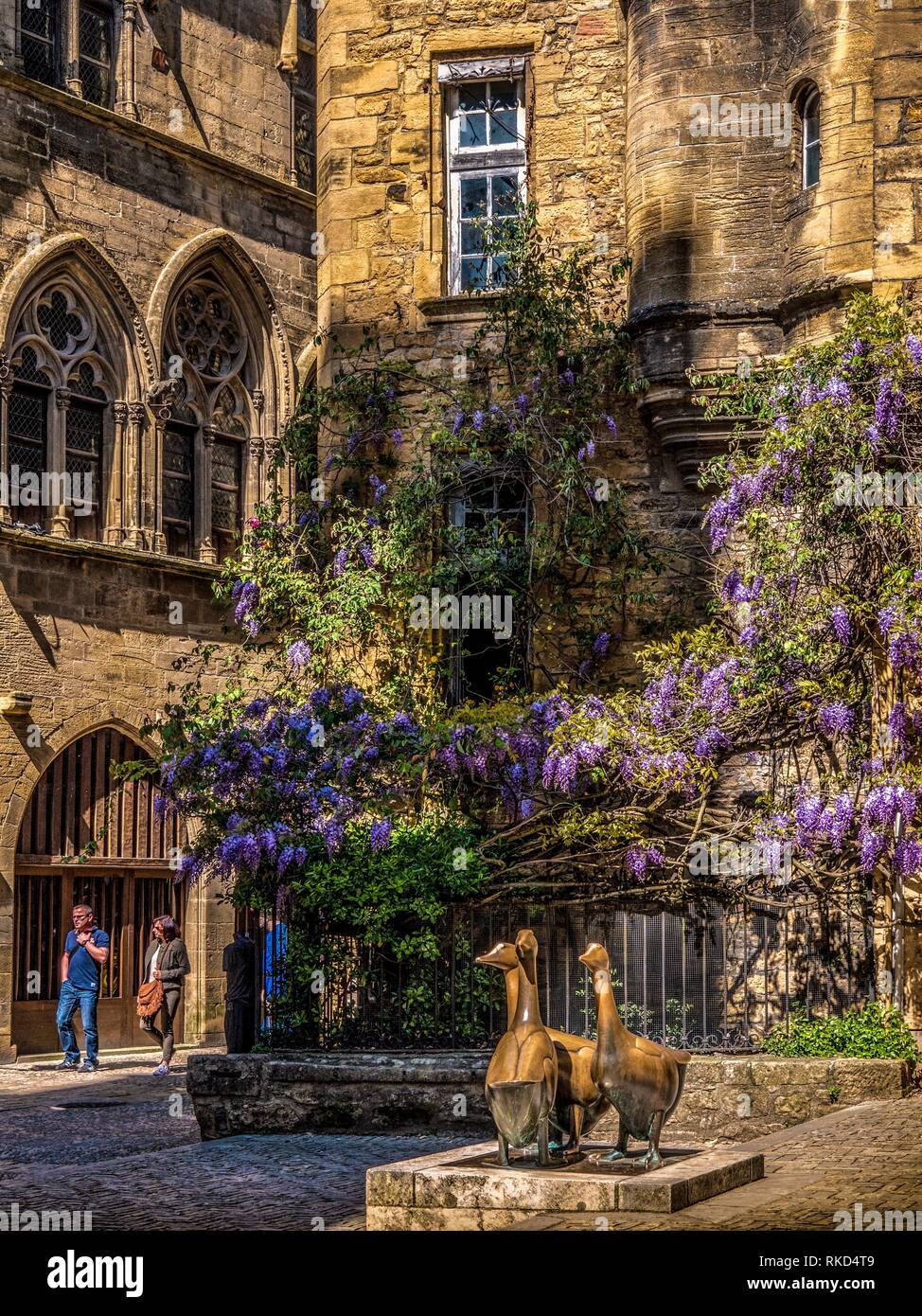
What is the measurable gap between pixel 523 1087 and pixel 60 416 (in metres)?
17.3

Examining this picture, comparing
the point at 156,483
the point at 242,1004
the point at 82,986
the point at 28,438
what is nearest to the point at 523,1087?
the point at 242,1004

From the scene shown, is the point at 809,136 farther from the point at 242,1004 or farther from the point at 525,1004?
the point at 525,1004

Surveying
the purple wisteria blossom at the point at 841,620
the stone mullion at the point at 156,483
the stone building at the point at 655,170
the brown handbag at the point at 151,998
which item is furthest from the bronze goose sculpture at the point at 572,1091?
the stone mullion at the point at 156,483

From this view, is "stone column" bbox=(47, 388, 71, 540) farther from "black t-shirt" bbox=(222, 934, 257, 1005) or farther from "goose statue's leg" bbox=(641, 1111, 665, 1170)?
"goose statue's leg" bbox=(641, 1111, 665, 1170)

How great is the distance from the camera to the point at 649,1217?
7.64 m

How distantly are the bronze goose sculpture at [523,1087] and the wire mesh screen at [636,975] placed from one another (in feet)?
15.0

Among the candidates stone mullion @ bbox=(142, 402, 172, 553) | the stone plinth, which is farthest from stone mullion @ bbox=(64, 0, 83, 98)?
the stone plinth

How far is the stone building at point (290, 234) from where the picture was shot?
16.2m

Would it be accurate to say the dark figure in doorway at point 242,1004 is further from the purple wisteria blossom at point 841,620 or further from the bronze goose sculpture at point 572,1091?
the bronze goose sculpture at point 572,1091

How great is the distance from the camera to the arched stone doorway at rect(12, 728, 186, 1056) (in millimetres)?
22531

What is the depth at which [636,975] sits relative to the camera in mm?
13188

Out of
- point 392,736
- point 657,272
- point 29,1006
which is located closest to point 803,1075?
point 392,736

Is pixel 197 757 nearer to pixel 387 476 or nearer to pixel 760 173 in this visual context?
pixel 387 476

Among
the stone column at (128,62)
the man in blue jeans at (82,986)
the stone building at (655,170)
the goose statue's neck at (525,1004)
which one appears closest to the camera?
the goose statue's neck at (525,1004)
